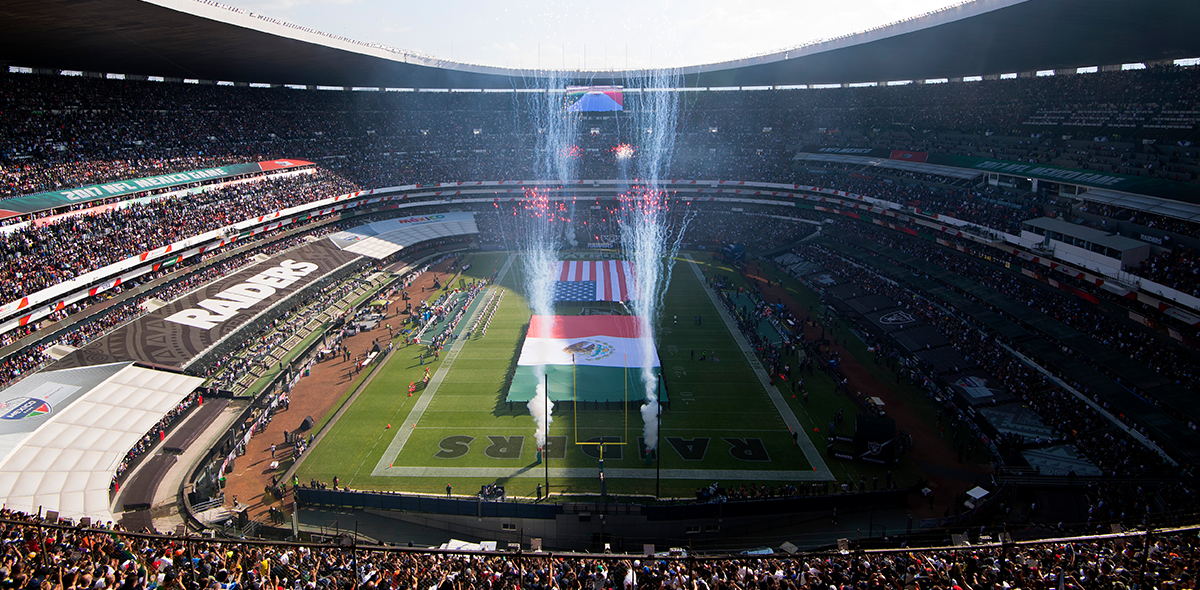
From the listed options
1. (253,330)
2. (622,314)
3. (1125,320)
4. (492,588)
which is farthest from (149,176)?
(1125,320)

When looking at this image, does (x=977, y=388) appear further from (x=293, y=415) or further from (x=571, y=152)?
(x=571, y=152)

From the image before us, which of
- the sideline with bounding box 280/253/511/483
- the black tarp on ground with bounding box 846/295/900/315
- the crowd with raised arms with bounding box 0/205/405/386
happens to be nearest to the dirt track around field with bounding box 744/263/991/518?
the black tarp on ground with bounding box 846/295/900/315

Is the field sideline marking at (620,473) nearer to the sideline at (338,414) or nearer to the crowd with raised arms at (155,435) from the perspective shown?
the sideline at (338,414)

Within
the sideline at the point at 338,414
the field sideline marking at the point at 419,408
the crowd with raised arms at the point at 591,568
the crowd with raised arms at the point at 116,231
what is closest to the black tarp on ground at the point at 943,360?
the crowd with raised arms at the point at 591,568

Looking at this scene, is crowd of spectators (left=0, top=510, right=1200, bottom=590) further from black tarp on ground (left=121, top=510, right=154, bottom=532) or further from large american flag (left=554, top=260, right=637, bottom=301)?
large american flag (left=554, top=260, right=637, bottom=301)

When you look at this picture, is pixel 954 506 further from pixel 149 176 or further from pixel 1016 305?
pixel 149 176

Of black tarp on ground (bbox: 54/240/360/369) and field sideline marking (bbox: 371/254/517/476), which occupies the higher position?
black tarp on ground (bbox: 54/240/360/369)
